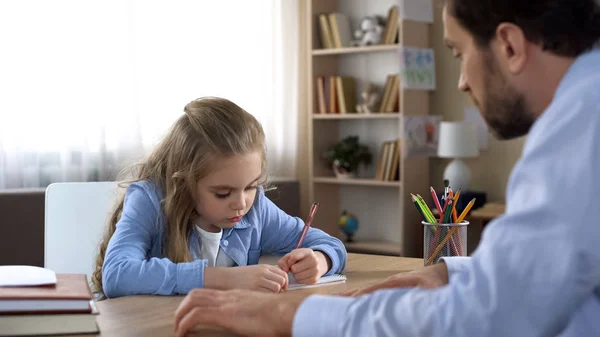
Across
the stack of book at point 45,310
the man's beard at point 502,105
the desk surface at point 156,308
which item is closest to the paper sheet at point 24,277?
the stack of book at point 45,310

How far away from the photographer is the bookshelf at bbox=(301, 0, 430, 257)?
16.1 ft

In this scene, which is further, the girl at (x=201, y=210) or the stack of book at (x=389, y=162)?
the stack of book at (x=389, y=162)

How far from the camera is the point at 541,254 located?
82 centimetres

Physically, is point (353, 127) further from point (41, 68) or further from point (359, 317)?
point (359, 317)

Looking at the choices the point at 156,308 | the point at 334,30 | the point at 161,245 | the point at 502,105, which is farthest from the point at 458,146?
the point at 502,105

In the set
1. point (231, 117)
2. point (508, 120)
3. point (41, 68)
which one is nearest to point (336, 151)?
point (41, 68)

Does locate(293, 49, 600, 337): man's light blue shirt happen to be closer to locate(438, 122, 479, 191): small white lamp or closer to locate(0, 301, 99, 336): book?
locate(0, 301, 99, 336): book

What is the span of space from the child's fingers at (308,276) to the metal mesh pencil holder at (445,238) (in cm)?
24

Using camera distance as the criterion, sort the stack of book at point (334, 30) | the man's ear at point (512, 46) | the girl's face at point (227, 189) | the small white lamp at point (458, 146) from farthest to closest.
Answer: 1. the stack of book at point (334, 30)
2. the small white lamp at point (458, 146)
3. the girl's face at point (227, 189)
4. the man's ear at point (512, 46)

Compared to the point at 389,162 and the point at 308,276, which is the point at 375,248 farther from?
the point at 308,276

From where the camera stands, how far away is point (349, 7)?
5.36 m

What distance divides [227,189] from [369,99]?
335 cm

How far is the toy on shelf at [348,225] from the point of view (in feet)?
16.9

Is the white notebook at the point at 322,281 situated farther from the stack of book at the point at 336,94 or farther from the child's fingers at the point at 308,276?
the stack of book at the point at 336,94
